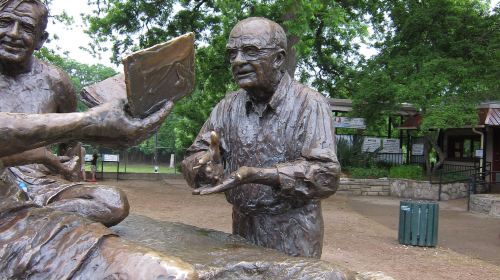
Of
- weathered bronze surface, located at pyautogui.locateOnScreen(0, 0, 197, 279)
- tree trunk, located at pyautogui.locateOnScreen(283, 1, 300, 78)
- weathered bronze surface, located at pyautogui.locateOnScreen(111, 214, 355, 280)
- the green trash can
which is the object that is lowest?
the green trash can

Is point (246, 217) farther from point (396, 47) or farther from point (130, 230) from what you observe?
point (396, 47)

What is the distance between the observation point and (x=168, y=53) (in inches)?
76.6

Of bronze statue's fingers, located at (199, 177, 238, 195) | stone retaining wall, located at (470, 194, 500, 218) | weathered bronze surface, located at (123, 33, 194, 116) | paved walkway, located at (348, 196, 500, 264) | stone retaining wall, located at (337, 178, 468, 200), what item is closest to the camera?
weathered bronze surface, located at (123, 33, 194, 116)

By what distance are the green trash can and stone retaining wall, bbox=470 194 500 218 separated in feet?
16.1

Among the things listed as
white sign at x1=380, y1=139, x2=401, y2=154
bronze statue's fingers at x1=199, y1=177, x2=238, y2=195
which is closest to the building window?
white sign at x1=380, y1=139, x2=401, y2=154

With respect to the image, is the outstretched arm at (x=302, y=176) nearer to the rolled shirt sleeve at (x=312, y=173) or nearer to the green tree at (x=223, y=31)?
the rolled shirt sleeve at (x=312, y=173)

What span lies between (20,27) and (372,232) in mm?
8559

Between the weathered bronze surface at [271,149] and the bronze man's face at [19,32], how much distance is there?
0.96 metres

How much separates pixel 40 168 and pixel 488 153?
762 inches

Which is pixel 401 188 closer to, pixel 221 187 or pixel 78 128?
pixel 221 187

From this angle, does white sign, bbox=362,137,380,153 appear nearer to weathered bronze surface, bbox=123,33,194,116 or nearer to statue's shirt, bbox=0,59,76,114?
statue's shirt, bbox=0,59,76,114

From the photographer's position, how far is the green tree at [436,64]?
540 inches

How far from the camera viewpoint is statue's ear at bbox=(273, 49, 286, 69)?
8.29 feet

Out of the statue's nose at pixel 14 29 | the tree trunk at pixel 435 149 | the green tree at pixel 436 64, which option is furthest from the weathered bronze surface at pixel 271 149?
the tree trunk at pixel 435 149
